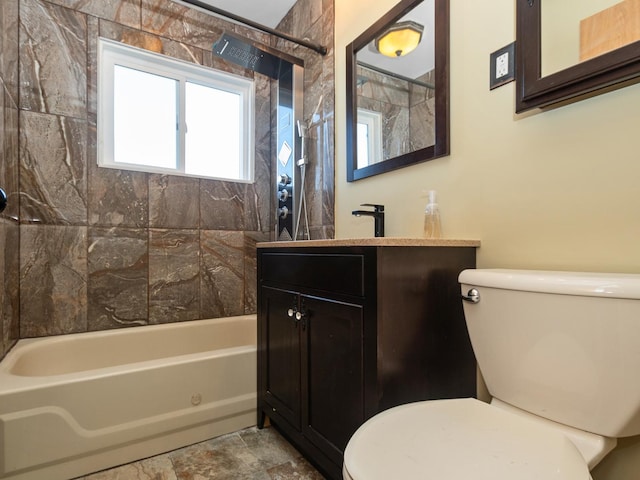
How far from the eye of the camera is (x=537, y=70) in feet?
3.35

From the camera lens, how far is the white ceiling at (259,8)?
228 cm

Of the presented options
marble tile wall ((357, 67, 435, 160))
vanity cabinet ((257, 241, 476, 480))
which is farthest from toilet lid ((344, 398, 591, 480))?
marble tile wall ((357, 67, 435, 160))

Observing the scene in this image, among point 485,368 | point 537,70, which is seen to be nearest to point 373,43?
point 537,70

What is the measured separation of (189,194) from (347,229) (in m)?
1.09

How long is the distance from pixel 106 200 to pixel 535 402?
2.22 meters

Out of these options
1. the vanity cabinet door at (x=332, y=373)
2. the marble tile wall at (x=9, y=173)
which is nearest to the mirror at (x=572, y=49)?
the vanity cabinet door at (x=332, y=373)

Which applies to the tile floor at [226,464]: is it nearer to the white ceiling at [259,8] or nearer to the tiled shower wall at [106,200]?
the tiled shower wall at [106,200]

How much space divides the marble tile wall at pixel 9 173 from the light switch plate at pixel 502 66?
2023 mm

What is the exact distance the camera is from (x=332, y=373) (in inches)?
45.8

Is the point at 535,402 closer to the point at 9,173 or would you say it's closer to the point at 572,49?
the point at 572,49

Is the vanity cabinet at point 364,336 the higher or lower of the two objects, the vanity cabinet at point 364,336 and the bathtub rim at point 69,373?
the higher

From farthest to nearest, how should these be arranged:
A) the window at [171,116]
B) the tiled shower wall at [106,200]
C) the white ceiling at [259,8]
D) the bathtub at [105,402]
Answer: the white ceiling at [259,8], the window at [171,116], the tiled shower wall at [106,200], the bathtub at [105,402]

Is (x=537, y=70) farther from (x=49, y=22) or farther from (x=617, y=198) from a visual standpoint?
(x=49, y=22)

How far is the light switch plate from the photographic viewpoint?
1.12 m
